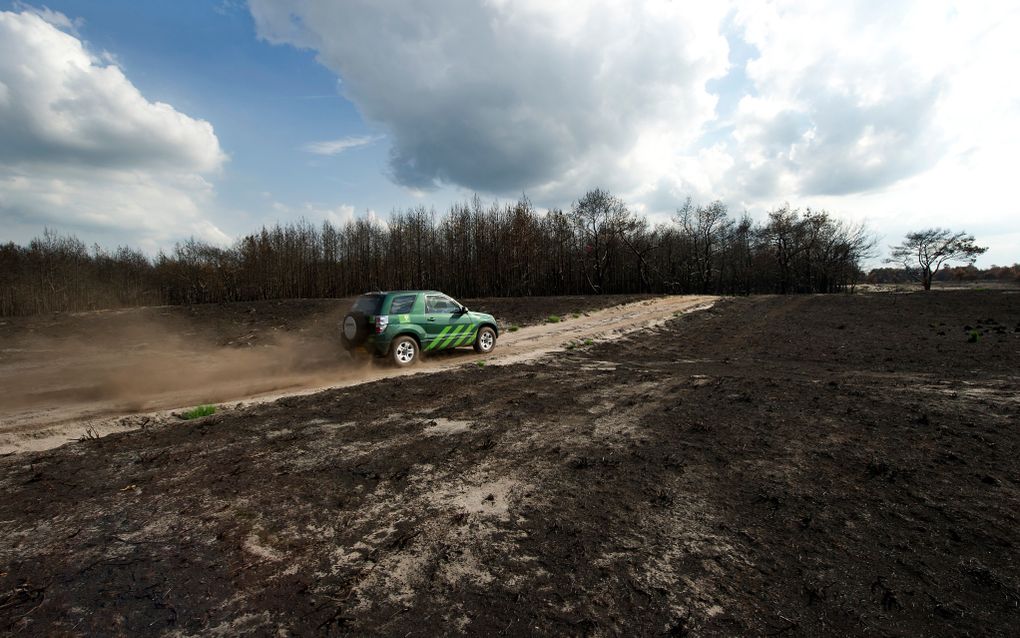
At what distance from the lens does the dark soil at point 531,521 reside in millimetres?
2641

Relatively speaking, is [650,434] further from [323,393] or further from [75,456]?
[75,456]

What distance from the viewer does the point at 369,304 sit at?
432 inches

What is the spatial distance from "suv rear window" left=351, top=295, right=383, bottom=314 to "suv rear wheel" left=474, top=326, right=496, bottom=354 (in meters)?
3.16

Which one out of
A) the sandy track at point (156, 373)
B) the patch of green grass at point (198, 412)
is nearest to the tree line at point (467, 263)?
the sandy track at point (156, 373)

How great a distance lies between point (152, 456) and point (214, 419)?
148 centimetres

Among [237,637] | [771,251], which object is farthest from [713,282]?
[237,637]

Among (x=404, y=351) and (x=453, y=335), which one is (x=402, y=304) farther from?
(x=453, y=335)

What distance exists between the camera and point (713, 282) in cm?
5691

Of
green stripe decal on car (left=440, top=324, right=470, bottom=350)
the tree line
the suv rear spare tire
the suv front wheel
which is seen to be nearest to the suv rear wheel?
green stripe decal on car (left=440, top=324, right=470, bottom=350)

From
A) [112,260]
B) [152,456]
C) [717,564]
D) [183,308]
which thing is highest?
[112,260]

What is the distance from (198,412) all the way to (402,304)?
16.9 ft

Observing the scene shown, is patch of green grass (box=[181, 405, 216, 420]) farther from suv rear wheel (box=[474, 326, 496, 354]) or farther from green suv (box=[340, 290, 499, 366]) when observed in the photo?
suv rear wheel (box=[474, 326, 496, 354])

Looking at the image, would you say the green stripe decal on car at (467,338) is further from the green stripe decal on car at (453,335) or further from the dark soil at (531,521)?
the dark soil at (531,521)

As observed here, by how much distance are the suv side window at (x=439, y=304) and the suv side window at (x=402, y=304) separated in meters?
0.46
